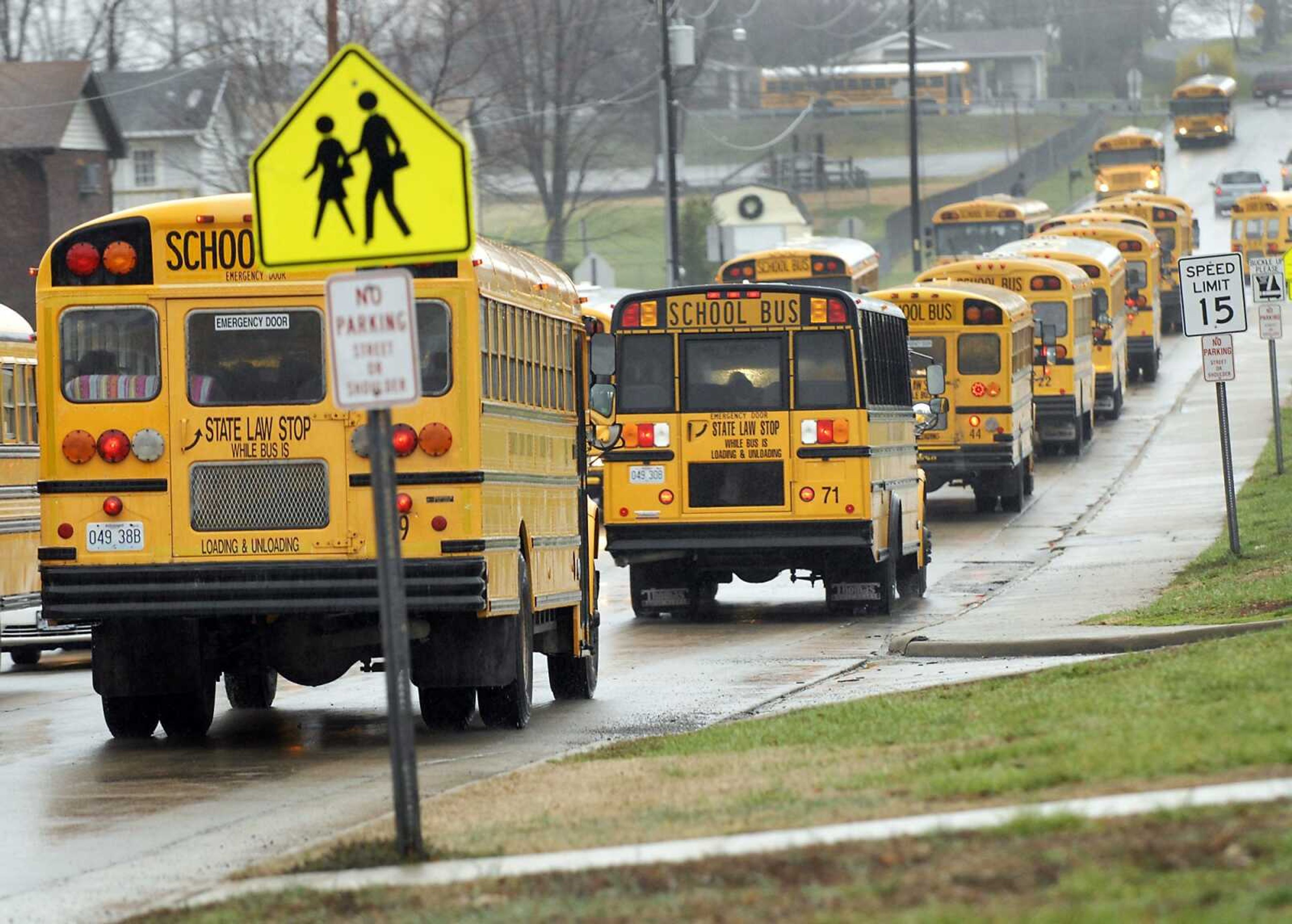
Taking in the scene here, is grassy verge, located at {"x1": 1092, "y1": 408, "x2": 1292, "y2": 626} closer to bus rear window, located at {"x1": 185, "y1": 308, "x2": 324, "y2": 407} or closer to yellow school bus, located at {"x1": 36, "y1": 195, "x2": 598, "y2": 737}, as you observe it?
yellow school bus, located at {"x1": 36, "y1": 195, "x2": 598, "y2": 737}

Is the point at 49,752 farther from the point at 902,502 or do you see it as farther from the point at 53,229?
the point at 53,229

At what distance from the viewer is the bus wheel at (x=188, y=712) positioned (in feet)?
45.3

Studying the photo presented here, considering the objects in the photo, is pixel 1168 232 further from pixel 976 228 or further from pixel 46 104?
pixel 46 104

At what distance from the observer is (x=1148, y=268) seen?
48969mm

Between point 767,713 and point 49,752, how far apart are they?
4057 millimetres

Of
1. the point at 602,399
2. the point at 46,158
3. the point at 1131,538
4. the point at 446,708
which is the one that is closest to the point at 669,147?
the point at 46,158

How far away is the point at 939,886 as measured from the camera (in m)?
6.75

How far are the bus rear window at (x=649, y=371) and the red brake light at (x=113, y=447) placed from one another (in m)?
8.96

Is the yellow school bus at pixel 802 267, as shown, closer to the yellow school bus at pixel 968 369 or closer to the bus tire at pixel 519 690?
the yellow school bus at pixel 968 369

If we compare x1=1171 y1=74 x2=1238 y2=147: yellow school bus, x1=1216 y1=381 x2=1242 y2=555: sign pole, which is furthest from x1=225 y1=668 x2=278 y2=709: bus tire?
x1=1171 y1=74 x2=1238 y2=147: yellow school bus

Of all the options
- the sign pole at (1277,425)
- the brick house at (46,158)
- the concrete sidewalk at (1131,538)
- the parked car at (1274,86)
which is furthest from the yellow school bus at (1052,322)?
the parked car at (1274,86)

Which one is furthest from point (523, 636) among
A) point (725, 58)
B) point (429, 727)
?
point (725, 58)

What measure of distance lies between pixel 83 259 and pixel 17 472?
278 inches

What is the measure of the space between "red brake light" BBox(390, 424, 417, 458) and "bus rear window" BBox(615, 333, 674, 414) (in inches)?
346
